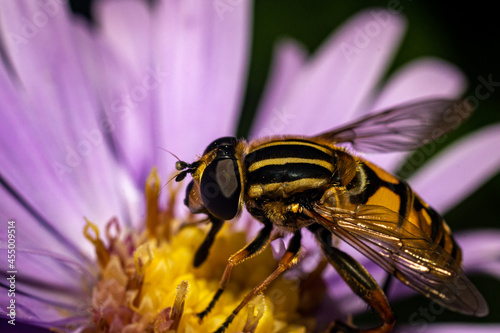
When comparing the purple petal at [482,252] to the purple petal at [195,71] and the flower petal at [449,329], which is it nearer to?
the flower petal at [449,329]

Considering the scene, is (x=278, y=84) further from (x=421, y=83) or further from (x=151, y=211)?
(x=151, y=211)

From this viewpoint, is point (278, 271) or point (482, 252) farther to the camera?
point (482, 252)

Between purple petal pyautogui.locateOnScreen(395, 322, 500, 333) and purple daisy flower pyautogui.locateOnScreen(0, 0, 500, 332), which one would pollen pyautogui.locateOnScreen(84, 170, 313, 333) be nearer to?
purple daisy flower pyautogui.locateOnScreen(0, 0, 500, 332)

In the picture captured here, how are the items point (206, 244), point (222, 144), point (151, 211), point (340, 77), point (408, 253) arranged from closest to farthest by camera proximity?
point (408, 253) < point (222, 144) < point (206, 244) < point (151, 211) < point (340, 77)

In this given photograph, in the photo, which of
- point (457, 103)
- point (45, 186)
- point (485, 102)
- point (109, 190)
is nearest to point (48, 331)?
point (45, 186)

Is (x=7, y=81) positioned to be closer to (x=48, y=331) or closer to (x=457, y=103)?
(x=48, y=331)

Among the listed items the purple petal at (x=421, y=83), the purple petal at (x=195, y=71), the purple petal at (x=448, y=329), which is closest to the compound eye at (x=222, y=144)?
the purple petal at (x=195, y=71)

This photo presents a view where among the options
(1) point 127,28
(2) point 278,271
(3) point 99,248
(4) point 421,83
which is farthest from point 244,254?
(4) point 421,83
